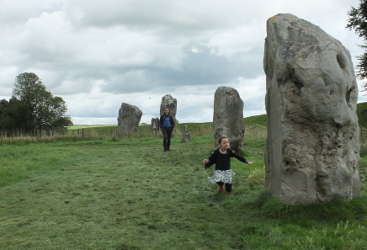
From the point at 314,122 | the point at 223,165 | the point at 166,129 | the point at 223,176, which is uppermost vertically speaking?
the point at 166,129

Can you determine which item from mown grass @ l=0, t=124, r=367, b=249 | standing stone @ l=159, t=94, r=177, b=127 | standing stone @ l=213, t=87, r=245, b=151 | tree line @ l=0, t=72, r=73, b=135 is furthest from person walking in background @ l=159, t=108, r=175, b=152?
tree line @ l=0, t=72, r=73, b=135

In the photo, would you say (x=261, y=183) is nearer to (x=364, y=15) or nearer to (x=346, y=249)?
(x=346, y=249)

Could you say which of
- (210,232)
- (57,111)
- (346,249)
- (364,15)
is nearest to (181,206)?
(210,232)

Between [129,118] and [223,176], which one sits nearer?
[223,176]

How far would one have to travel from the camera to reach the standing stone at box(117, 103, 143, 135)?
3347 cm

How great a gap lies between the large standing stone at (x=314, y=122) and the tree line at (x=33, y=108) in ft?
123

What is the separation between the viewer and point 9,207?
25.5ft

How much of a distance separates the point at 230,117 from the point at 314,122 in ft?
31.5

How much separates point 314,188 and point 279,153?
2.53 feet

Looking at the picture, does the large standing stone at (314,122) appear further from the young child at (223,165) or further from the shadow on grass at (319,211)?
the young child at (223,165)

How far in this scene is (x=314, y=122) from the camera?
244 inches

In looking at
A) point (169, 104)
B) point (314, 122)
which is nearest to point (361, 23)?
point (169, 104)

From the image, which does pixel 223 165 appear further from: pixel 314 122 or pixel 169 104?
pixel 169 104

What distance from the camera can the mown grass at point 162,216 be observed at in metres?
5.27
